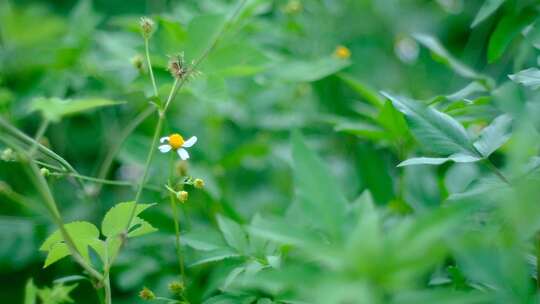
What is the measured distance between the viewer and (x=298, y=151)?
511 mm

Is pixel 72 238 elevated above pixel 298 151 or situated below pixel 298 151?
below

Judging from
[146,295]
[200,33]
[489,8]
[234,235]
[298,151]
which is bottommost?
[146,295]

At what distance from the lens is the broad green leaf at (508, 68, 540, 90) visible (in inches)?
26.6

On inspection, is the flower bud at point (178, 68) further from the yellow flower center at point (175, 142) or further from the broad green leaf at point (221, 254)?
the broad green leaf at point (221, 254)

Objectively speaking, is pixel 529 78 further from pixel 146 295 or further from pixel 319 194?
pixel 146 295

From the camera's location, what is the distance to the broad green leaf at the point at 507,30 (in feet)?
2.67

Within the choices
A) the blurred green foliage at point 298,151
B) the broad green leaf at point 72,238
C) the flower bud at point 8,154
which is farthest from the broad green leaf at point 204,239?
the flower bud at point 8,154

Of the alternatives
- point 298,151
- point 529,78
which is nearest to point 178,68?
point 298,151

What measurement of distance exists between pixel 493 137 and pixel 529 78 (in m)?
0.08

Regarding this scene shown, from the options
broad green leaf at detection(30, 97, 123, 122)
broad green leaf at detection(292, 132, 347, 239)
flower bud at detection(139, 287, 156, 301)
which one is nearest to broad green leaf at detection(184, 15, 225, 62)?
broad green leaf at detection(30, 97, 123, 122)

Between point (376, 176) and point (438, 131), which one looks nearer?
point (438, 131)

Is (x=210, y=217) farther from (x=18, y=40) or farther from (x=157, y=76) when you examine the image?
(x=18, y=40)

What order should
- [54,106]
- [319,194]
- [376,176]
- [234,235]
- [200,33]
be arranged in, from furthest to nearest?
[376,176], [200,33], [234,235], [54,106], [319,194]

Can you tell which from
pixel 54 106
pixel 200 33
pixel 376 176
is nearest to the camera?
pixel 54 106
